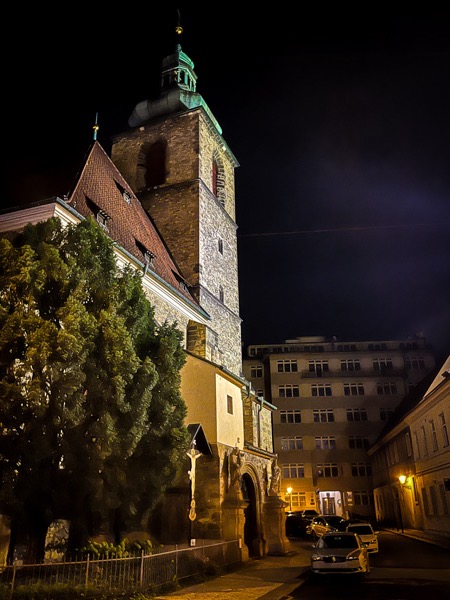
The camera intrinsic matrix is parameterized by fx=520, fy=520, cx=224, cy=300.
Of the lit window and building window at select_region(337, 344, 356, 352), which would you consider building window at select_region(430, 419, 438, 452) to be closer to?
the lit window

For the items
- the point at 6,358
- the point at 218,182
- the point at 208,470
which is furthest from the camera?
the point at 218,182

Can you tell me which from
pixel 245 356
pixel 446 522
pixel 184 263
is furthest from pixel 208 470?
pixel 245 356

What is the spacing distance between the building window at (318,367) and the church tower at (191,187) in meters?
21.1

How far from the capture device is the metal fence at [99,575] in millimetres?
7887

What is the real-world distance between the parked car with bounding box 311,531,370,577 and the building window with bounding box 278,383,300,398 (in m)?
34.8

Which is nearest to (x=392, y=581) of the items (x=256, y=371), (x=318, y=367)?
(x=318, y=367)

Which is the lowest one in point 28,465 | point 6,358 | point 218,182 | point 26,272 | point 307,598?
point 307,598

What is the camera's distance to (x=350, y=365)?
4903 cm

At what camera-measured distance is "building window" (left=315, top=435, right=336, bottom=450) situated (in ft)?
148

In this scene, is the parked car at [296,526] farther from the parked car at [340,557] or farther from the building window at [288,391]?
the building window at [288,391]

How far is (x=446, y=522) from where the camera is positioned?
24.0 meters

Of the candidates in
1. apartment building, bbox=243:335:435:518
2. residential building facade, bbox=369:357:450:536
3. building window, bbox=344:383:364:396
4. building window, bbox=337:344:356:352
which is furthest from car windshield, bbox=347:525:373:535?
building window, bbox=337:344:356:352

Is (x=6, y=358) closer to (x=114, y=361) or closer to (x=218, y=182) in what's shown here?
(x=114, y=361)

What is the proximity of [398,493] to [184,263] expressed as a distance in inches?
825
